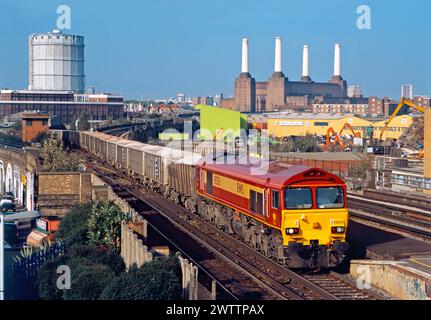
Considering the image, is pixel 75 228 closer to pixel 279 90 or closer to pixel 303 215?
pixel 303 215

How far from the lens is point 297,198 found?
1580 centimetres

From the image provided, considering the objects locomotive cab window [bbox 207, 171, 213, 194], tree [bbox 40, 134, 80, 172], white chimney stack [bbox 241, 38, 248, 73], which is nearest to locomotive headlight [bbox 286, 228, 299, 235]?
locomotive cab window [bbox 207, 171, 213, 194]

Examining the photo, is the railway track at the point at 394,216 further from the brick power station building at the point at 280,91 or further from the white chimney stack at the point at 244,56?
the brick power station building at the point at 280,91

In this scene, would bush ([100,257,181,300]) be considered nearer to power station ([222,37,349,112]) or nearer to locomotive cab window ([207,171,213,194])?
locomotive cab window ([207,171,213,194])

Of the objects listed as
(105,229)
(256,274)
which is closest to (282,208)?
(256,274)

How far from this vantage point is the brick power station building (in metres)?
159

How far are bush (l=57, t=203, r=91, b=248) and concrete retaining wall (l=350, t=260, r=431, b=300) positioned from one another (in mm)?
7555

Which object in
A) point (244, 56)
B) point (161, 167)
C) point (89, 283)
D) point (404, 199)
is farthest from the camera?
point (244, 56)

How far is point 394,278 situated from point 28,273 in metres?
8.82

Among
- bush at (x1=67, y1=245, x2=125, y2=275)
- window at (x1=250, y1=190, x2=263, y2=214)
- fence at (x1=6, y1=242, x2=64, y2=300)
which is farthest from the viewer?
fence at (x1=6, y1=242, x2=64, y2=300)

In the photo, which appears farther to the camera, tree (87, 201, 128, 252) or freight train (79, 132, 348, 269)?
tree (87, 201, 128, 252)

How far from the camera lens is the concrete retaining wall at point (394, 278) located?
46.3 ft

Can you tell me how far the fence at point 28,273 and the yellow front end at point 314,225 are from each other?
5787mm

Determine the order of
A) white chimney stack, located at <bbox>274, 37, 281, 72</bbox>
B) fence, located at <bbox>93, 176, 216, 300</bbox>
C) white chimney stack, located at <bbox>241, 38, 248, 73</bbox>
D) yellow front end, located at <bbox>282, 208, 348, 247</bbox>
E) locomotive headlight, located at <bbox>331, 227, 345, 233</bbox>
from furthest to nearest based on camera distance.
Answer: white chimney stack, located at <bbox>274, 37, 281, 72</bbox>
white chimney stack, located at <bbox>241, 38, 248, 73</bbox>
locomotive headlight, located at <bbox>331, 227, 345, 233</bbox>
yellow front end, located at <bbox>282, 208, 348, 247</bbox>
fence, located at <bbox>93, 176, 216, 300</bbox>
